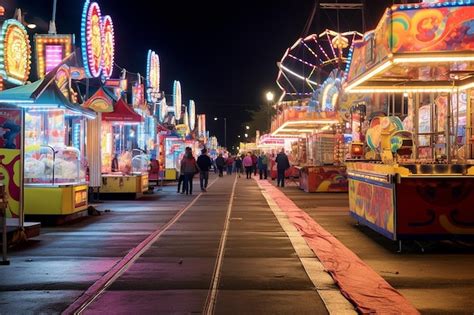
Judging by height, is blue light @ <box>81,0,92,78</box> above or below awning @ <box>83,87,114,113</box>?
above

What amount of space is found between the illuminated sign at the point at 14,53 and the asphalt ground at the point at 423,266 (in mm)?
10201

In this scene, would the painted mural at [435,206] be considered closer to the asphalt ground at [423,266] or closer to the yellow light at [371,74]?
the asphalt ground at [423,266]

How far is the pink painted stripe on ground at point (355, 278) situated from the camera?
22.3 ft

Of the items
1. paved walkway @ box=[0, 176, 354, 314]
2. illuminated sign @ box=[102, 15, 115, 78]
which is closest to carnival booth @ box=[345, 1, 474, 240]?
paved walkway @ box=[0, 176, 354, 314]

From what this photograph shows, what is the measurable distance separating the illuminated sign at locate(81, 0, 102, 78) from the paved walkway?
7.03m

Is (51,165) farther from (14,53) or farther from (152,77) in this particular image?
(152,77)

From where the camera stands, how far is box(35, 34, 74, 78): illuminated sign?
67.9ft

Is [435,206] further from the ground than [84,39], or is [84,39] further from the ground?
[84,39]

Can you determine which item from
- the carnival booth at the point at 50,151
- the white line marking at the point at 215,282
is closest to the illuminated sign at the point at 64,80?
the carnival booth at the point at 50,151

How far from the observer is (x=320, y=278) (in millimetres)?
8297

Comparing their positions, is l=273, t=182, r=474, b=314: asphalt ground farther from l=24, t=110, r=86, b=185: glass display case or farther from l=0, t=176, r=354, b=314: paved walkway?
l=24, t=110, r=86, b=185: glass display case

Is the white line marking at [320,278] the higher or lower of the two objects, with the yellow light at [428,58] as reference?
lower

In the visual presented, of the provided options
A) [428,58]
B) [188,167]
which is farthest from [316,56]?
[428,58]

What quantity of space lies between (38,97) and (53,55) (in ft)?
24.1
